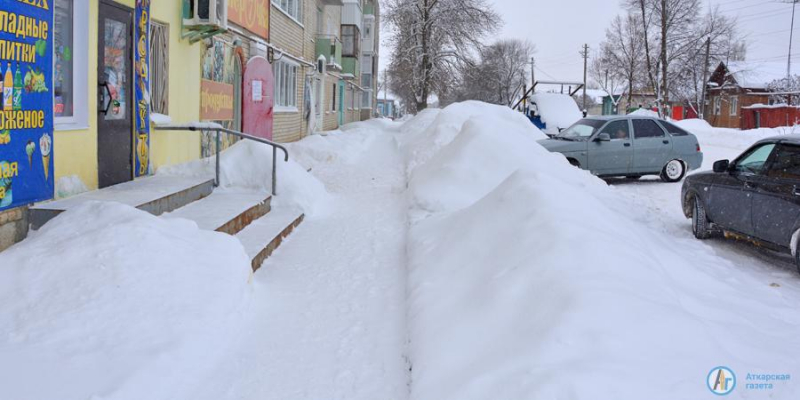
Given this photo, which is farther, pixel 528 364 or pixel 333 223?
pixel 333 223

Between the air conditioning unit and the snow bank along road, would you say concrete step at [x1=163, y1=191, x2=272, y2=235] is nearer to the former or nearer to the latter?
the snow bank along road

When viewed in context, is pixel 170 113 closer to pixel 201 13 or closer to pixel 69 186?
pixel 201 13

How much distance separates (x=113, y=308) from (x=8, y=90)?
2510mm

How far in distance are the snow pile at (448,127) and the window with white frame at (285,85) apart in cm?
368

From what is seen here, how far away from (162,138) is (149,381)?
622cm

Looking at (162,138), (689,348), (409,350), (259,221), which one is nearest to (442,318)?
(409,350)

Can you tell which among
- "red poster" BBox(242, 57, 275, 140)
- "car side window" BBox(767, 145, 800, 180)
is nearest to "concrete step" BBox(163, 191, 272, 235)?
"red poster" BBox(242, 57, 275, 140)

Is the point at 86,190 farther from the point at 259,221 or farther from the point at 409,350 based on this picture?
the point at 409,350

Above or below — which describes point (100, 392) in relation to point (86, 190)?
below

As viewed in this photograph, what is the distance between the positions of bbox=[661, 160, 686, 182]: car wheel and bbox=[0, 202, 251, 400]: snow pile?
10895 mm

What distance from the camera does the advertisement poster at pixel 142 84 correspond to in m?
8.38

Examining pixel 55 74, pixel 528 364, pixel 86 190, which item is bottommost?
pixel 528 364

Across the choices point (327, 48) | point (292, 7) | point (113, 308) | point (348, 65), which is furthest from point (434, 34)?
point (113, 308)

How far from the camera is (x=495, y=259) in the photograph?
5223 millimetres
